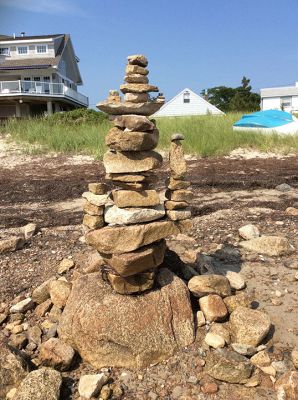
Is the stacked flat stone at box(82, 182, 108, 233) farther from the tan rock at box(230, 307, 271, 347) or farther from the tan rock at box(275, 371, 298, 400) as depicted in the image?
the tan rock at box(275, 371, 298, 400)

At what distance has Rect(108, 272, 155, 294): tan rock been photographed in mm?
3676

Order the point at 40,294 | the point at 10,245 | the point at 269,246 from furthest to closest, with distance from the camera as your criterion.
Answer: the point at 10,245 < the point at 269,246 < the point at 40,294

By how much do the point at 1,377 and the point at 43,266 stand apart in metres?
2.08

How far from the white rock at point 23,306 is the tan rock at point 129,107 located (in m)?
2.22

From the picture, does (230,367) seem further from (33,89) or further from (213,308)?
(33,89)

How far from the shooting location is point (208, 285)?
4070 millimetres

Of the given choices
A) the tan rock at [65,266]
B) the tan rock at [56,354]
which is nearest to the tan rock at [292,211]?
A: the tan rock at [65,266]

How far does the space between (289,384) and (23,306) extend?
2.70 meters

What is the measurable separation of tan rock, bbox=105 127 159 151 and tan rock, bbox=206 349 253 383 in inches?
74.7

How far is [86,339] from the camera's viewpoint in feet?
11.8

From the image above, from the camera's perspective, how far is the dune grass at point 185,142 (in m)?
15.5

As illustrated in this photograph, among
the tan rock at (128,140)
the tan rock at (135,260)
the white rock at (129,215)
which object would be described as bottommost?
the tan rock at (135,260)

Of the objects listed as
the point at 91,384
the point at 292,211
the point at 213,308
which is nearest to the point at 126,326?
the point at 91,384

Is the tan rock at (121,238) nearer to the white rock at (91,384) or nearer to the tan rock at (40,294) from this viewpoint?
the white rock at (91,384)
